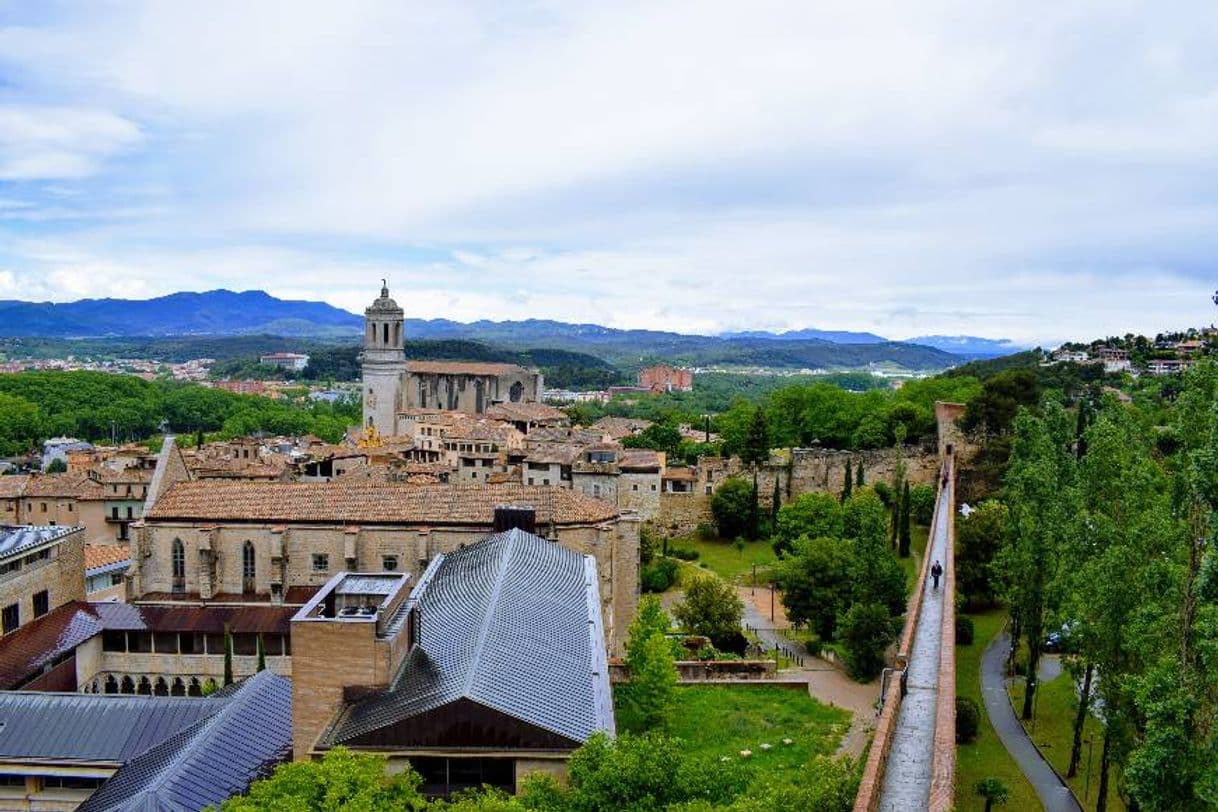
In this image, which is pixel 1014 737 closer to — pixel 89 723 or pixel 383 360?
pixel 89 723

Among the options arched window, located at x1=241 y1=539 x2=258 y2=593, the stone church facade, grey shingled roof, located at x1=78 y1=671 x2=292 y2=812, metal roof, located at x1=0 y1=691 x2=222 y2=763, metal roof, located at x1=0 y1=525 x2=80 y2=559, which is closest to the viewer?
grey shingled roof, located at x1=78 y1=671 x2=292 y2=812

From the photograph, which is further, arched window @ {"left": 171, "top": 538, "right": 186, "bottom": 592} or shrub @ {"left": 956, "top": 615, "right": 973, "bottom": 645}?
shrub @ {"left": 956, "top": 615, "right": 973, "bottom": 645}

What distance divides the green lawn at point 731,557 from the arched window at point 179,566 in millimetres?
30767

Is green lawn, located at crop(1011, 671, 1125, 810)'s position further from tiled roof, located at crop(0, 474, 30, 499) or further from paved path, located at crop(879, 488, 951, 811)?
tiled roof, located at crop(0, 474, 30, 499)

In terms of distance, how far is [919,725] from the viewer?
2348 centimetres

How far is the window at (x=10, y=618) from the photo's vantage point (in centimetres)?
3331

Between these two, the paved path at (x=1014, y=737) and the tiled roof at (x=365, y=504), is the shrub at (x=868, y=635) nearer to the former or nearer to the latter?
the paved path at (x=1014, y=737)

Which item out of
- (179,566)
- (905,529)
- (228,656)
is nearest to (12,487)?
(179,566)

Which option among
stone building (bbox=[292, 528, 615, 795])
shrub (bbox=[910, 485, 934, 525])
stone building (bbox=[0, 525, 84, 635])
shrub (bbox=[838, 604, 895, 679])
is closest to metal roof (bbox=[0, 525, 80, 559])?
stone building (bbox=[0, 525, 84, 635])

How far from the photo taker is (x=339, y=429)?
136125 millimetres

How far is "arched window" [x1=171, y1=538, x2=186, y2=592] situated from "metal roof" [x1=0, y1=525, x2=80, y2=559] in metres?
3.79

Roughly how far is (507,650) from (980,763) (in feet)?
54.3

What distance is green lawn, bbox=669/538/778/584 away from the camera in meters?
61.2

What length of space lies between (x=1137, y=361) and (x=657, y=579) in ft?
243
